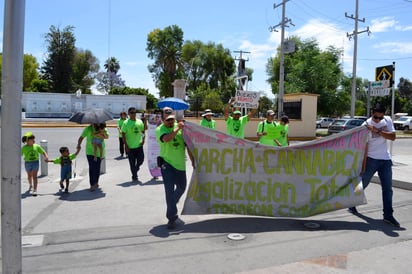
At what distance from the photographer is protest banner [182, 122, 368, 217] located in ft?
18.6

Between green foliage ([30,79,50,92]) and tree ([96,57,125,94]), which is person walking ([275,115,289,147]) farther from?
tree ([96,57,125,94])

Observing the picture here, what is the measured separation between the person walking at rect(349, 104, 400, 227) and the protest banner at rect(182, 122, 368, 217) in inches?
13.1

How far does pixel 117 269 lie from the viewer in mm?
3979

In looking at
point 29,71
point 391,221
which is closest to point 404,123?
point 391,221

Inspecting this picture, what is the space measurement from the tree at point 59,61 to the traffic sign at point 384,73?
66.0 meters

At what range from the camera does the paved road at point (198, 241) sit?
13.4ft

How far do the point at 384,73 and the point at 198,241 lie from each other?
10.3m

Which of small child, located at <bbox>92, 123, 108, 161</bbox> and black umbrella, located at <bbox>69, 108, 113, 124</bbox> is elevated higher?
black umbrella, located at <bbox>69, 108, 113, 124</bbox>

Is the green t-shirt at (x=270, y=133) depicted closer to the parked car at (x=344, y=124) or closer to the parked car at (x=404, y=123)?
the parked car at (x=344, y=124)

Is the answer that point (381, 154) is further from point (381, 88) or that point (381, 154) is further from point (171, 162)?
point (381, 88)

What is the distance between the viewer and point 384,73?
481 inches

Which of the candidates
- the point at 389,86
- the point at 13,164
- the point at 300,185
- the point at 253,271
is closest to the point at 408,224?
the point at 300,185

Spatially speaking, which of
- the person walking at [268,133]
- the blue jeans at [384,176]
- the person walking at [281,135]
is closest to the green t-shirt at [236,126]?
the person walking at [268,133]

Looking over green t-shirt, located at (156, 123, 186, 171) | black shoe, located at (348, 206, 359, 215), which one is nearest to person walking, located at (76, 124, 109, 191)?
green t-shirt, located at (156, 123, 186, 171)
